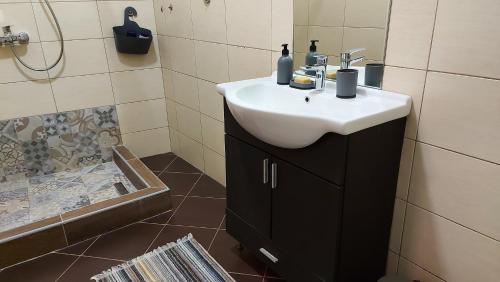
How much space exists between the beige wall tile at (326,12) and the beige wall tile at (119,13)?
157cm

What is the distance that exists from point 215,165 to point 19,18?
1576 millimetres

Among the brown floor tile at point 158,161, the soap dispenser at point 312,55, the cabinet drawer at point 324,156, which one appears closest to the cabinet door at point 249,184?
the cabinet drawer at point 324,156

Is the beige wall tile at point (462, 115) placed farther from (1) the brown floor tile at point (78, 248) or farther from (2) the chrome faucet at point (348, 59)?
(1) the brown floor tile at point (78, 248)

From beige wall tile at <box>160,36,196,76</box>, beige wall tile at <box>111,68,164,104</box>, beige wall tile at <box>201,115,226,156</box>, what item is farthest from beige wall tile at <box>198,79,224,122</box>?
beige wall tile at <box>111,68,164,104</box>

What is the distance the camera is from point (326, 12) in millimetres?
1469

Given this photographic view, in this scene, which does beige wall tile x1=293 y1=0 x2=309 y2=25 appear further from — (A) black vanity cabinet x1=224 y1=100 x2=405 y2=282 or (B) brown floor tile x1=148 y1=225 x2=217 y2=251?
(B) brown floor tile x1=148 y1=225 x2=217 y2=251

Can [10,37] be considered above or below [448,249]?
above

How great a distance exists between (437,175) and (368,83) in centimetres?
41

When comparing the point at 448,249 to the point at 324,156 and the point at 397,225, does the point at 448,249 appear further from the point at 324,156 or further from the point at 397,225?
the point at 324,156

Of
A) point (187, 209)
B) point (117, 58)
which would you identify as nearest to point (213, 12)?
point (117, 58)

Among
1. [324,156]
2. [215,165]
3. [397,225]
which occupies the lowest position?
[215,165]

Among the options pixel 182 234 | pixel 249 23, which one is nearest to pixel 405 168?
pixel 249 23

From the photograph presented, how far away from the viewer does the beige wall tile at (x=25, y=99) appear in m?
2.38

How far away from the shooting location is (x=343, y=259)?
1.23 m
